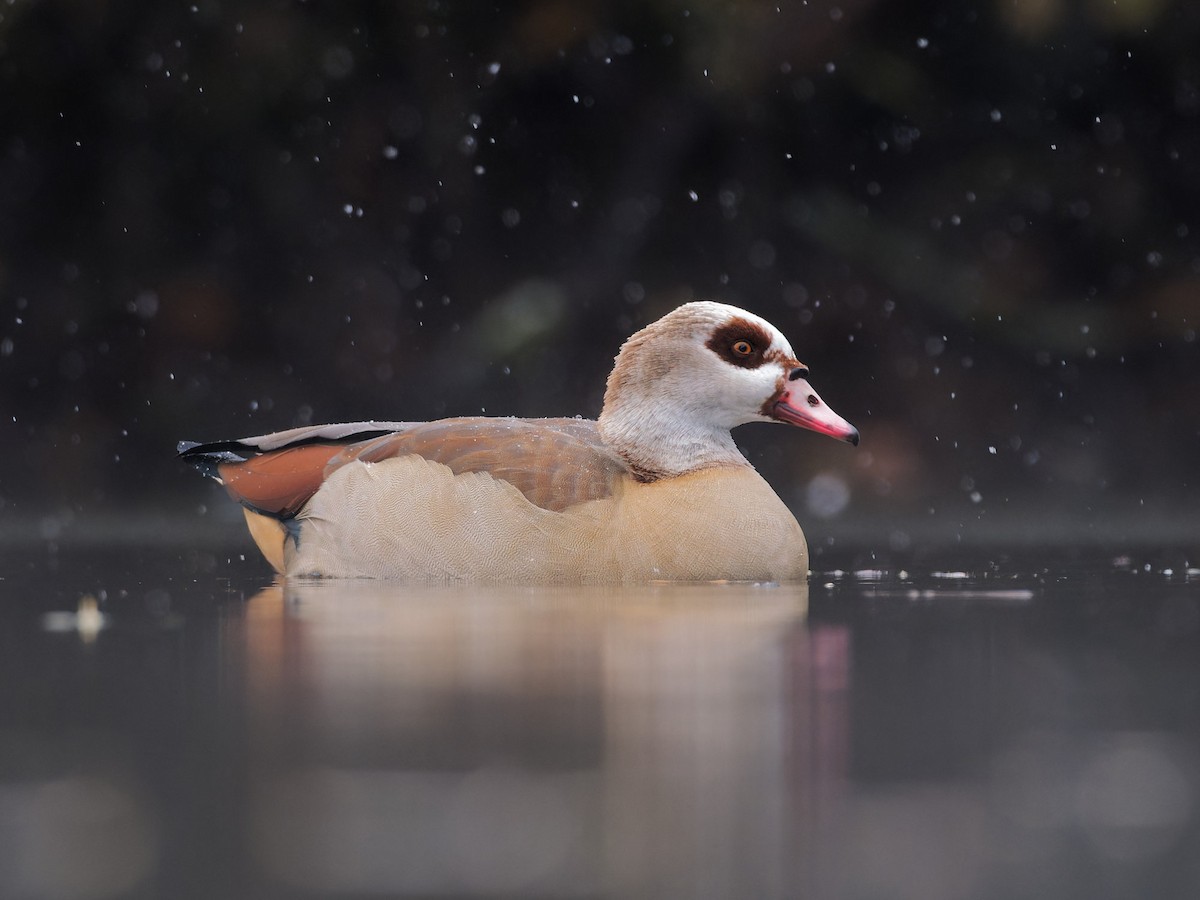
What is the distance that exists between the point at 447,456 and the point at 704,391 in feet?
2.34

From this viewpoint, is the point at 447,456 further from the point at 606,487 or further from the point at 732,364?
the point at 732,364

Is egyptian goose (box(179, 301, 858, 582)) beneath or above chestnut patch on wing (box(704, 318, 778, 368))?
beneath

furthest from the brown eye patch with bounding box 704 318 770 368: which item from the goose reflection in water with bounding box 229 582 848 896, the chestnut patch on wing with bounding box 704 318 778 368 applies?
the goose reflection in water with bounding box 229 582 848 896

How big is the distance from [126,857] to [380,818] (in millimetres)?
263

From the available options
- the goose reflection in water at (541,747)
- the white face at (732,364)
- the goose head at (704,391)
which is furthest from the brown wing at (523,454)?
the goose reflection in water at (541,747)

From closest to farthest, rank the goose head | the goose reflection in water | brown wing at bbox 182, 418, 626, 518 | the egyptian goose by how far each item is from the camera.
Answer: the goose reflection in water, the egyptian goose, brown wing at bbox 182, 418, 626, 518, the goose head

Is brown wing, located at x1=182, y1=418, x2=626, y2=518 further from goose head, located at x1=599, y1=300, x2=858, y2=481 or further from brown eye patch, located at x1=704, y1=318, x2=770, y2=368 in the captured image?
brown eye patch, located at x1=704, y1=318, x2=770, y2=368

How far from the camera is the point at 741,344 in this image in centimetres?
452

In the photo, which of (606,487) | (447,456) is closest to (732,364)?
(606,487)

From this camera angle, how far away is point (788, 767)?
A: 2.03 metres

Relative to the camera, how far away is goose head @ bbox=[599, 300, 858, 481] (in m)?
4.50

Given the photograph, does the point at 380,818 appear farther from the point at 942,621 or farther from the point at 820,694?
the point at 942,621

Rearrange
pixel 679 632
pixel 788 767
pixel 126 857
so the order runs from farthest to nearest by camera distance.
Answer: pixel 679 632 → pixel 788 767 → pixel 126 857

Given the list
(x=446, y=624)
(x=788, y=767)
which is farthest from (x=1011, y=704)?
(x=446, y=624)
